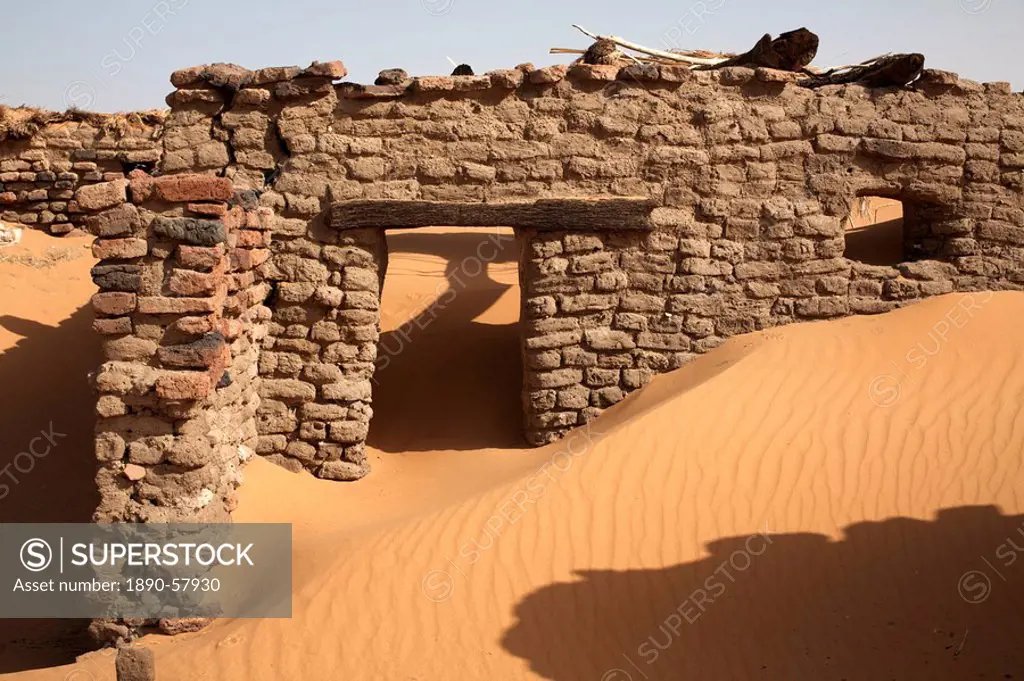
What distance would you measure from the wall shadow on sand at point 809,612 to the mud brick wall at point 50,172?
10.5 meters

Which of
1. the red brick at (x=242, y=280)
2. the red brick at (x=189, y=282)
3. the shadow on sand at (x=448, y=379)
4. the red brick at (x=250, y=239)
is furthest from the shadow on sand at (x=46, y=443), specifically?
the shadow on sand at (x=448, y=379)

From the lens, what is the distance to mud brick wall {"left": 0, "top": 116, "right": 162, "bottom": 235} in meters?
13.2

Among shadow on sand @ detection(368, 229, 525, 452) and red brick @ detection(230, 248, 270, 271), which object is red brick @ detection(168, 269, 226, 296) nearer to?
red brick @ detection(230, 248, 270, 271)

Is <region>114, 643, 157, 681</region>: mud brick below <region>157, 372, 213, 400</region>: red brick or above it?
below

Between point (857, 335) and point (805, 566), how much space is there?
2813 mm

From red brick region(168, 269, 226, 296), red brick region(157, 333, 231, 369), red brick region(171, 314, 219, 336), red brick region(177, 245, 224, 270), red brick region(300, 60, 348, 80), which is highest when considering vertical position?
red brick region(300, 60, 348, 80)

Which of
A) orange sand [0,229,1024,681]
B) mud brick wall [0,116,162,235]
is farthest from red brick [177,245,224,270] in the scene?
mud brick wall [0,116,162,235]

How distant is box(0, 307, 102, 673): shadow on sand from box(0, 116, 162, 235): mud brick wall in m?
2.97

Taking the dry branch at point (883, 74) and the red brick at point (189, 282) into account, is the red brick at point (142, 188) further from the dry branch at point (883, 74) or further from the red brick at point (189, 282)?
the dry branch at point (883, 74)

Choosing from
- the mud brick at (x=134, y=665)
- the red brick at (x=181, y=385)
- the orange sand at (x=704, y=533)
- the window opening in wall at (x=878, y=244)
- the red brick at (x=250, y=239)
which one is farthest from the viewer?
the window opening in wall at (x=878, y=244)

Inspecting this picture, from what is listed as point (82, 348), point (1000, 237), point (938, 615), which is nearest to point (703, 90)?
point (1000, 237)

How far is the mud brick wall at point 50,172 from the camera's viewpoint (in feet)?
43.3

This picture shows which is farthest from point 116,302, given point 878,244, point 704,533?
point 878,244

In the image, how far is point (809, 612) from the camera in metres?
5.50
